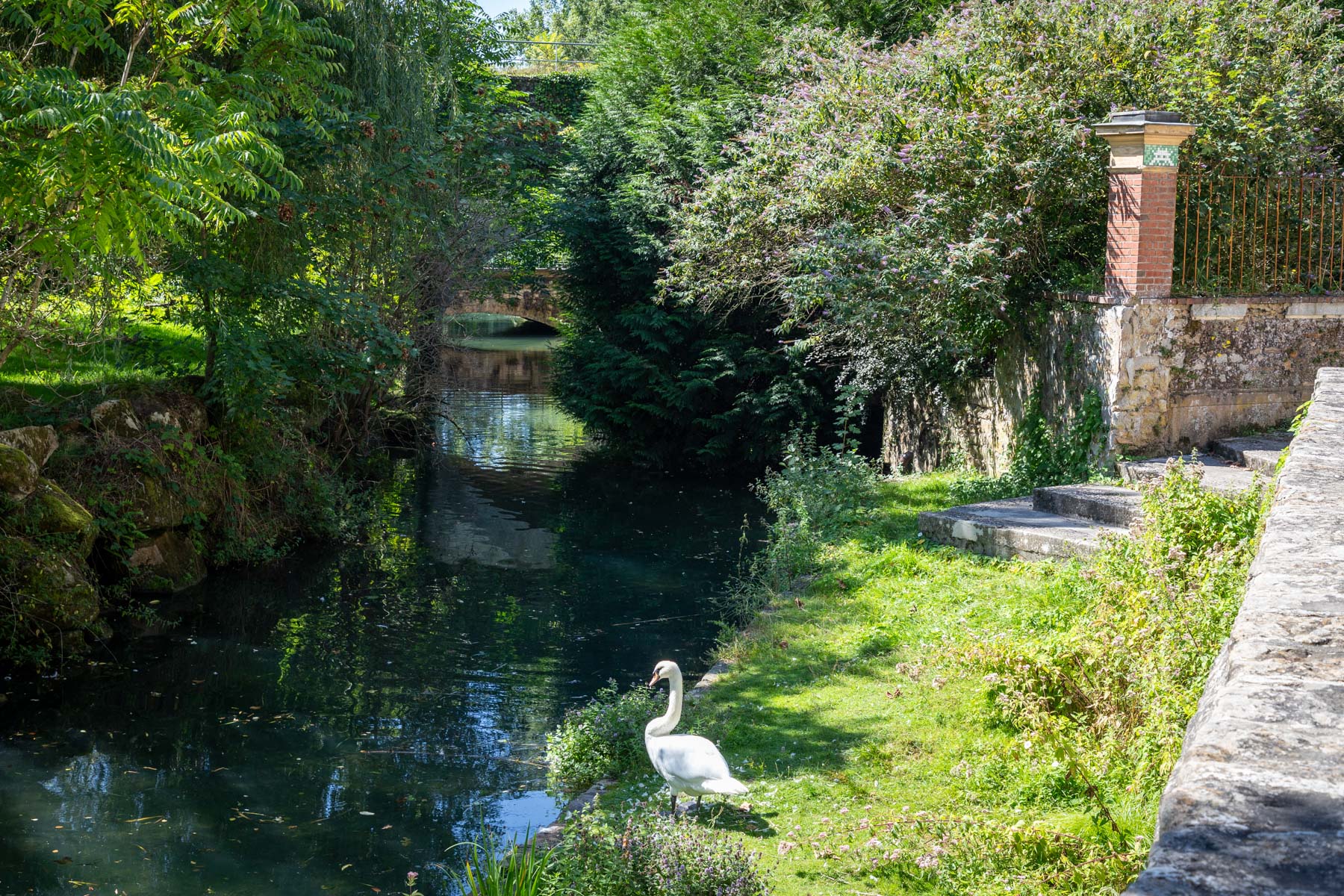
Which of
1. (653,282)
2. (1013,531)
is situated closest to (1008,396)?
(1013,531)

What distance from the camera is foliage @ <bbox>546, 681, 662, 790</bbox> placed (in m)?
6.77

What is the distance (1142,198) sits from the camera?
10.5 meters

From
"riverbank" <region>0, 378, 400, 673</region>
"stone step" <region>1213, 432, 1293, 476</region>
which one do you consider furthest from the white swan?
"riverbank" <region>0, 378, 400, 673</region>

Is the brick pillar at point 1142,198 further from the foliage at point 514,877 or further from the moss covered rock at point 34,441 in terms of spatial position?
the moss covered rock at point 34,441

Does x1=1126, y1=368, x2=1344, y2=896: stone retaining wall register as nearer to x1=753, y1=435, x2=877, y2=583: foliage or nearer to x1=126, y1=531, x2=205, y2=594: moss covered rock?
x1=753, y1=435, x2=877, y2=583: foliage

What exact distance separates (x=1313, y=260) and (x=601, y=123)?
46.4 ft

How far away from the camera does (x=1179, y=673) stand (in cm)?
512

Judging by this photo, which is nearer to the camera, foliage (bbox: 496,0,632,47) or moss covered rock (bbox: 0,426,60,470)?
moss covered rock (bbox: 0,426,60,470)

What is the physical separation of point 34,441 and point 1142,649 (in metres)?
10.2

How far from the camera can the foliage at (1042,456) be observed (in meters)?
11.2

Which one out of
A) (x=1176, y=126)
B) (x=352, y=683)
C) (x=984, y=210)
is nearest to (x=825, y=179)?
(x=984, y=210)

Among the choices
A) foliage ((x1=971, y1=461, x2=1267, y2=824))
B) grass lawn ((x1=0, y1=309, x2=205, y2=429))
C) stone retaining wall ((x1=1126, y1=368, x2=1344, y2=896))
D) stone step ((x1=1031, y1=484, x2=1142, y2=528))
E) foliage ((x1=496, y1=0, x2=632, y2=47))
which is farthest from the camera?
foliage ((x1=496, y1=0, x2=632, y2=47))

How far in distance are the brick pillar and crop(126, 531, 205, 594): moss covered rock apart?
1022 centimetres

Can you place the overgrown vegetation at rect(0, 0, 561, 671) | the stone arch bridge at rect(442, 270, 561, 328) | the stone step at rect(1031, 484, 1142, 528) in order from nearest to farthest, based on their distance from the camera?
1. the overgrown vegetation at rect(0, 0, 561, 671)
2. the stone step at rect(1031, 484, 1142, 528)
3. the stone arch bridge at rect(442, 270, 561, 328)
